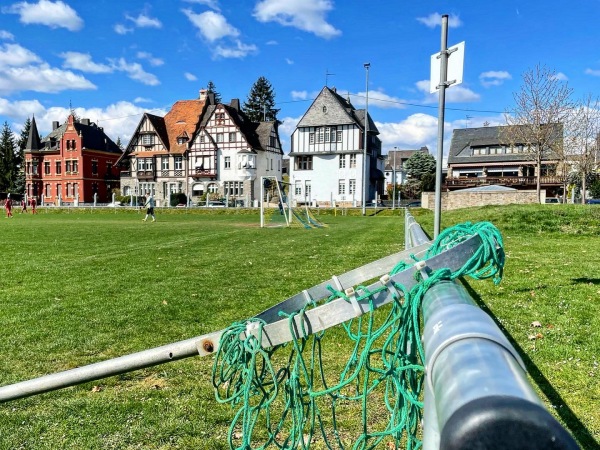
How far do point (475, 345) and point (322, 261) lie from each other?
462 inches

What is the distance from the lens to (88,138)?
248 feet

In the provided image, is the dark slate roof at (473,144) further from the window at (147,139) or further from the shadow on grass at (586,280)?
the shadow on grass at (586,280)

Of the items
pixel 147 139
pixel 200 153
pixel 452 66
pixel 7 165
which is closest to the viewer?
pixel 452 66

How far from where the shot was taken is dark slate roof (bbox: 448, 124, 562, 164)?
70375mm

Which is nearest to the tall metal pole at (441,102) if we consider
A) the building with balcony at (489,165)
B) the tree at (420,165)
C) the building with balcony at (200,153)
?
the building with balcony at (200,153)

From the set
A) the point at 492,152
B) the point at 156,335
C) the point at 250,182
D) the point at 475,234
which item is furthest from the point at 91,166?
the point at 475,234

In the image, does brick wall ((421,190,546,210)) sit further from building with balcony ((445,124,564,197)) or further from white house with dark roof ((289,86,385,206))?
building with balcony ((445,124,564,197))

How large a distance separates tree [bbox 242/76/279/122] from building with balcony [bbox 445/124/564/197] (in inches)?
1485

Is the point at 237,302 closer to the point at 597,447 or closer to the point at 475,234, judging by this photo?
the point at 597,447

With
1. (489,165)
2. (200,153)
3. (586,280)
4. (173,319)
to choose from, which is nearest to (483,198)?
(489,165)

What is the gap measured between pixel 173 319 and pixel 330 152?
56.6 meters

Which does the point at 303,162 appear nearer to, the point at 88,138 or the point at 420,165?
the point at 420,165

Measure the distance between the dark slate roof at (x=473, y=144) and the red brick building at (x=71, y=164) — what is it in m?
54.6

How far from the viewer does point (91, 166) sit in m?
75.6
